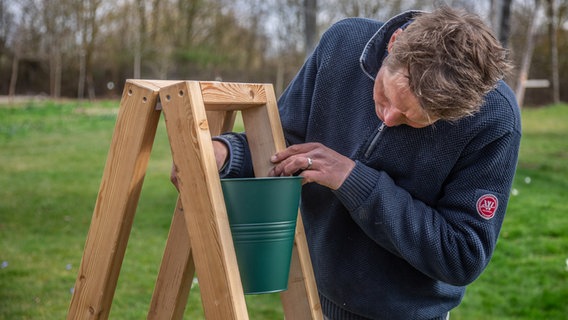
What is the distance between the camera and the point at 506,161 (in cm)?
209

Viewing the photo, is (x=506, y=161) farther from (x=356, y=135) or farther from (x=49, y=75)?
(x=49, y=75)

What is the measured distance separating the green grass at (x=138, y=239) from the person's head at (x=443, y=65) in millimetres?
3070

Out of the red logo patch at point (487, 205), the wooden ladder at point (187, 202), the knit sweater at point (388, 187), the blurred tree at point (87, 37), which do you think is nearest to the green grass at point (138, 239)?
the knit sweater at point (388, 187)

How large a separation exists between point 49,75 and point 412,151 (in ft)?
83.9

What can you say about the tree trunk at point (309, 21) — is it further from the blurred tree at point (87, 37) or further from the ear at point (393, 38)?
the blurred tree at point (87, 37)

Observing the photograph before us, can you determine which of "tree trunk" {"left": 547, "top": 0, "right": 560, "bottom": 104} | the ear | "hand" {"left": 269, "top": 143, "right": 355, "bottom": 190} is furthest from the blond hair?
"tree trunk" {"left": 547, "top": 0, "right": 560, "bottom": 104}

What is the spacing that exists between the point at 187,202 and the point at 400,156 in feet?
2.40

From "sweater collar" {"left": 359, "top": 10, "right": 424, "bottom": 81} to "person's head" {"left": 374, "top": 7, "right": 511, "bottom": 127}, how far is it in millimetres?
285

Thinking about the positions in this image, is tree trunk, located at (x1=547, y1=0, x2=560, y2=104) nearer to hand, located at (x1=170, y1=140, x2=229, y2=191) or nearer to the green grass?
the green grass

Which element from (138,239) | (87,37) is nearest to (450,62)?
(138,239)

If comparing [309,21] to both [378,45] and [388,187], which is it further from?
[388,187]

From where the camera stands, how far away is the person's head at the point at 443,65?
1689 millimetres

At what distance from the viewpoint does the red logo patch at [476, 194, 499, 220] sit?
2066 mm

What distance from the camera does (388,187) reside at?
2008 millimetres
